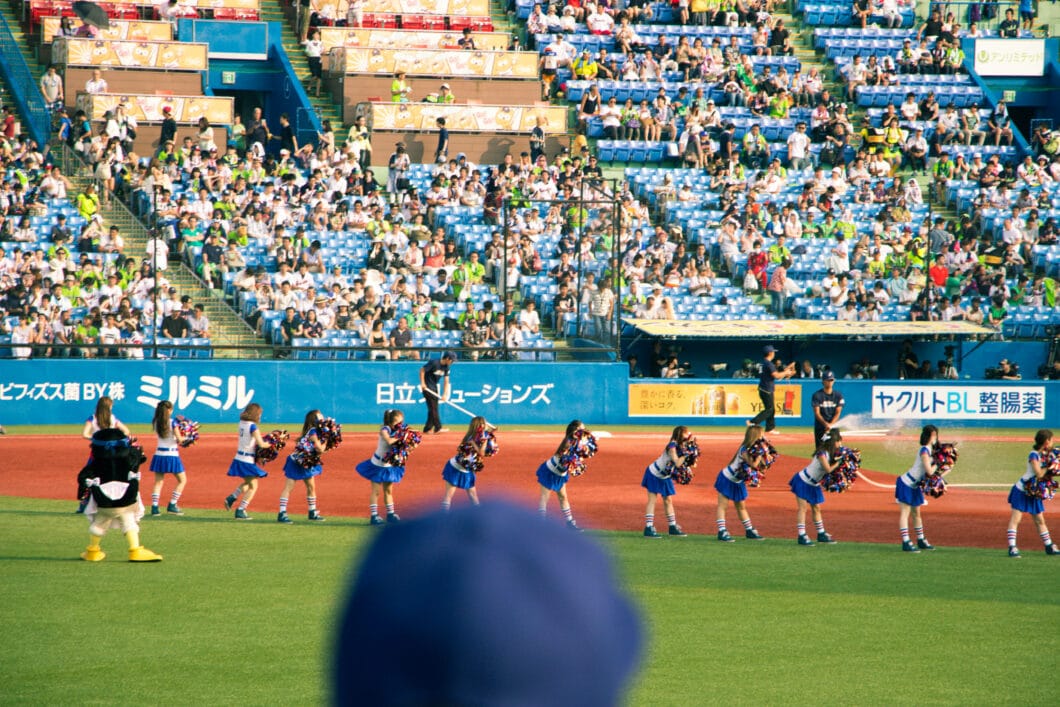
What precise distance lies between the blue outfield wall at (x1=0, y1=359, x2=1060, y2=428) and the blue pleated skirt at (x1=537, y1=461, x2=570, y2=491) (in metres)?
13.7

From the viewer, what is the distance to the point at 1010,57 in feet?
154

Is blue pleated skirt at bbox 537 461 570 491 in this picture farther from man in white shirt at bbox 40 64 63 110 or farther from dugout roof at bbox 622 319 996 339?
man in white shirt at bbox 40 64 63 110

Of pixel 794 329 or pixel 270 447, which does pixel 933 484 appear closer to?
pixel 270 447

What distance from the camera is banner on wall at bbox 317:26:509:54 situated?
139 ft

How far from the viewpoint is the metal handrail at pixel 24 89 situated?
3600cm

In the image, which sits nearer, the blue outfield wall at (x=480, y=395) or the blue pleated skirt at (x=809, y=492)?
the blue pleated skirt at (x=809, y=492)

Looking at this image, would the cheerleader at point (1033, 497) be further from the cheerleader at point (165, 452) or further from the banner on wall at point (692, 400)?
the banner on wall at point (692, 400)

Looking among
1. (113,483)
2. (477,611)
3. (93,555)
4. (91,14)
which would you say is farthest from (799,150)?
(477,611)

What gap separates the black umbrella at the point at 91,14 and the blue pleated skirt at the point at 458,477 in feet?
87.6

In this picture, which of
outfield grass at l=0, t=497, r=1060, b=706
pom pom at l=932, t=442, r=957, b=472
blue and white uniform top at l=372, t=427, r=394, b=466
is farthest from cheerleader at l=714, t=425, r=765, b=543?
blue and white uniform top at l=372, t=427, r=394, b=466

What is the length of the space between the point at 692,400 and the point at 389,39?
17469mm

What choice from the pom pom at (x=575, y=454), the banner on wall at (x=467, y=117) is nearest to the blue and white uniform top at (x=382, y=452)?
the pom pom at (x=575, y=454)

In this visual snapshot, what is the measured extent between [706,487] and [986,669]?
12.9m

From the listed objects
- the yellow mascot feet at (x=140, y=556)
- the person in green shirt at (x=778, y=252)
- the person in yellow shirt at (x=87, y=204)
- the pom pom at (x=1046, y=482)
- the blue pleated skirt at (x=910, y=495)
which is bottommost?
the yellow mascot feet at (x=140, y=556)
